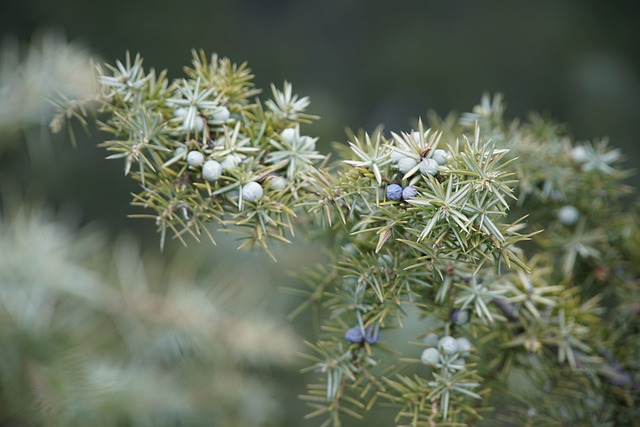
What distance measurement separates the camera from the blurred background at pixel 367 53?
1.37 meters

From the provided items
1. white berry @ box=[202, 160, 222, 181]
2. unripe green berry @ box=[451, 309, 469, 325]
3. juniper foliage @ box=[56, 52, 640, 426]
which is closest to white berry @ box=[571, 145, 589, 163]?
juniper foliage @ box=[56, 52, 640, 426]

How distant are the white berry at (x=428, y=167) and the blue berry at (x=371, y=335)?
0.34ft

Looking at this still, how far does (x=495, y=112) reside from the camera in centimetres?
48

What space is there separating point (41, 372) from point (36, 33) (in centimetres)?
118

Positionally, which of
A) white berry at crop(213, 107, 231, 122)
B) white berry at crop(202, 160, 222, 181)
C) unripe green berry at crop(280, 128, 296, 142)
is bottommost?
white berry at crop(202, 160, 222, 181)

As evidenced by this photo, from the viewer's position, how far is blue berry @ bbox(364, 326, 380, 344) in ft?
1.17

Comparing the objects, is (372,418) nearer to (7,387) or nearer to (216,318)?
(216,318)

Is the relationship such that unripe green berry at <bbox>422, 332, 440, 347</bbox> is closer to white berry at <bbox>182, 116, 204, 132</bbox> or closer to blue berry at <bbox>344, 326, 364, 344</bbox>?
blue berry at <bbox>344, 326, 364, 344</bbox>

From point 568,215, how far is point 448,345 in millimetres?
188

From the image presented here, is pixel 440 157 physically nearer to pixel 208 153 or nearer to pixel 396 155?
pixel 396 155

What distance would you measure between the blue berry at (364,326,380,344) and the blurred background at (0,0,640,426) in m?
0.99

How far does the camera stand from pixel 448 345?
35cm

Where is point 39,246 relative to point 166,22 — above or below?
below

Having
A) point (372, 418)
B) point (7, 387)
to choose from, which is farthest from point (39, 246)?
point (372, 418)
